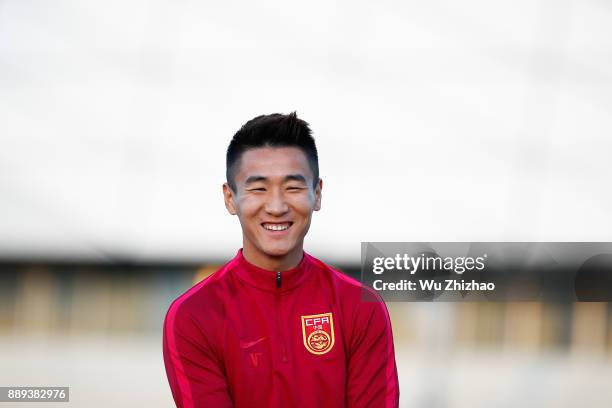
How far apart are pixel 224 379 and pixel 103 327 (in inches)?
94.2

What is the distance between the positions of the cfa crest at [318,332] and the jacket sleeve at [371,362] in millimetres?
40

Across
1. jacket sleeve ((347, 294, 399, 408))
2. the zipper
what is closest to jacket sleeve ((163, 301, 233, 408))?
the zipper

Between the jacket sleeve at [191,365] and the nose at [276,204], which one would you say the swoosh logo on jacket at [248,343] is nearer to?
the jacket sleeve at [191,365]

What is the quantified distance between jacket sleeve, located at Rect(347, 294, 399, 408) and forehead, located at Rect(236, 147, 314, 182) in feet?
0.84

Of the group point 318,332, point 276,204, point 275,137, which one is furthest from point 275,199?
point 318,332

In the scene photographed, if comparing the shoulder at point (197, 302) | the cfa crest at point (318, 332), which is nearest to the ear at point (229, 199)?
the shoulder at point (197, 302)

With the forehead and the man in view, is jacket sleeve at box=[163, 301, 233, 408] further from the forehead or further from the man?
the forehead

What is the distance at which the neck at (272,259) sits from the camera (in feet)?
4.10

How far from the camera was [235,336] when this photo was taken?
1.21 m

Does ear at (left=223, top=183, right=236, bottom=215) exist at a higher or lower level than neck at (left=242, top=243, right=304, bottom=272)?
higher

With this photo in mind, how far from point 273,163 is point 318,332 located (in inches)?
11.6

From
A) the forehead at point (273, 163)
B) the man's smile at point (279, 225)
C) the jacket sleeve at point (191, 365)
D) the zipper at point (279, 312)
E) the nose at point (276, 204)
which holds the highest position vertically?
the forehead at point (273, 163)

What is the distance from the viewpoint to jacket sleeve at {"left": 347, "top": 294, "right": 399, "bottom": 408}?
1.20 meters

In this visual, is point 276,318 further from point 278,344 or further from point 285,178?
point 285,178
